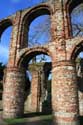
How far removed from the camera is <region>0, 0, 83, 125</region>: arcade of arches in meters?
11.0

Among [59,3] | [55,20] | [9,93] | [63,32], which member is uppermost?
[59,3]

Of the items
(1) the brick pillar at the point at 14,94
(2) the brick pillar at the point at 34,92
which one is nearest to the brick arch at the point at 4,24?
(1) the brick pillar at the point at 14,94

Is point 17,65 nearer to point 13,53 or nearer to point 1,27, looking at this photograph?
point 13,53

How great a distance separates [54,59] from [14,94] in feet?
11.1

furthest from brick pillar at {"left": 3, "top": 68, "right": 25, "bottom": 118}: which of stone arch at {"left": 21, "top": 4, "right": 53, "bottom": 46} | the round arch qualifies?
the round arch

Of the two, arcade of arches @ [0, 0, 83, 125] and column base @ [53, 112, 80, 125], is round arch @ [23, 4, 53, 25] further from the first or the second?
column base @ [53, 112, 80, 125]

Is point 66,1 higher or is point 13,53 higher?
point 66,1

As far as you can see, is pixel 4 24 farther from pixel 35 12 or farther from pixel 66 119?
pixel 66 119

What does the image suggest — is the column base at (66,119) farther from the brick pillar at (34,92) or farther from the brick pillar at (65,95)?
the brick pillar at (34,92)

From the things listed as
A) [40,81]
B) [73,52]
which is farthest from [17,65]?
[40,81]

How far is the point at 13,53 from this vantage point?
13945 mm

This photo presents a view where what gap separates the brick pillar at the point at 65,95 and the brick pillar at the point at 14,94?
107 inches

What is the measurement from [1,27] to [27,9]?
9.06ft

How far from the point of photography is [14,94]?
13.1m
